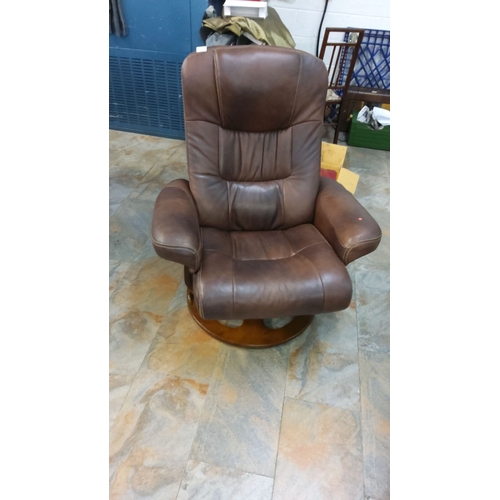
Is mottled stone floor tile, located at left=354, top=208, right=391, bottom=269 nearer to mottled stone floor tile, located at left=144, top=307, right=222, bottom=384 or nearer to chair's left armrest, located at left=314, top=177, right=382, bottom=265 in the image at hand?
chair's left armrest, located at left=314, top=177, right=382, bottom=265

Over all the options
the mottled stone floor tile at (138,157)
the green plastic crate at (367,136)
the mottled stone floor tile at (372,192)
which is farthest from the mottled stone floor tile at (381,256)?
the mottled stone floor tile at (138,157)

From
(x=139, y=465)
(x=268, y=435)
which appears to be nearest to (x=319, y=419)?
(x=268, y=435)

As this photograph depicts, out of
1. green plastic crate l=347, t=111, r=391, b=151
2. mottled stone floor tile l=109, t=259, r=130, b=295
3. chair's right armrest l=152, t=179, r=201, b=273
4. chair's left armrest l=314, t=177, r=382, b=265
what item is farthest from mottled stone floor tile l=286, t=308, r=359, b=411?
green plastic crate l=347, t=111, r=391, b=151

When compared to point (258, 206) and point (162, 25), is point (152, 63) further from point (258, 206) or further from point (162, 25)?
point (258, 206)

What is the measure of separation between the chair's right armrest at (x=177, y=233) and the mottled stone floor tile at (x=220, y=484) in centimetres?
67

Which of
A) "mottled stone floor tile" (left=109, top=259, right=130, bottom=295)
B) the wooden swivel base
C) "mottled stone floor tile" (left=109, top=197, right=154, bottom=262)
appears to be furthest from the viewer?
"mottled stone floor tile" (left=109, top=197, right=154, bottom=262)

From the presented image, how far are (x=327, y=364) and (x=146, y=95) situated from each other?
7.87 feet

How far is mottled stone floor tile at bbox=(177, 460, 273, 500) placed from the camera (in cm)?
113

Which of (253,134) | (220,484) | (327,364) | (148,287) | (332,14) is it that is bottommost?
(220,484)

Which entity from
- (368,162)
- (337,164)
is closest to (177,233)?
(337,164)

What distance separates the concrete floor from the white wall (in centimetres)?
202

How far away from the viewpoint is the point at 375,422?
1334 mm

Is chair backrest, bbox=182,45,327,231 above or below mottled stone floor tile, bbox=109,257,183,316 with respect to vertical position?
above
